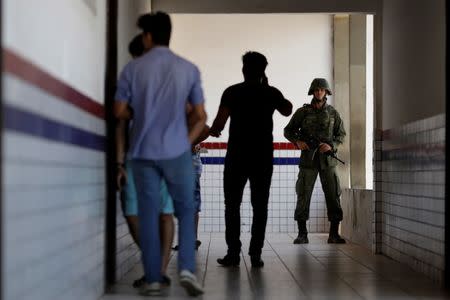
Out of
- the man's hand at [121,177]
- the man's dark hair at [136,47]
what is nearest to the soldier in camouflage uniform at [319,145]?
the man's dark hair at [136,47]

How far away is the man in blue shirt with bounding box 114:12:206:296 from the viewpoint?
4230 millimetres

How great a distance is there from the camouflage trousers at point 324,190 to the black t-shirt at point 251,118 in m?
2.61

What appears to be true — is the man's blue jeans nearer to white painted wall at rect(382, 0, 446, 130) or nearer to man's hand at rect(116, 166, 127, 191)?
man's hand at rect(116, 166, 127, 191)

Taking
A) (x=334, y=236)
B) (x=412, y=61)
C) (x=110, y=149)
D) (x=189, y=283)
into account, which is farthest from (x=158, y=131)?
(x=334, y=236)

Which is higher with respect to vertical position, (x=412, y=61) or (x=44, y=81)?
(x=412, y=61)

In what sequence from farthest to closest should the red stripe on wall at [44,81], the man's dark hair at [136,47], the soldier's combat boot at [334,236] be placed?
1. the soldier's combat boot at [334,236]
2. the man's dark hair at [136,47]
3. the red stripe on wall at [44,81]

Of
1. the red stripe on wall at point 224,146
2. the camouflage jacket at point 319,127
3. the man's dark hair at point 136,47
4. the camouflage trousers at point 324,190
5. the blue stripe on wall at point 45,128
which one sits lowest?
the camouflage trousers at point 324,190

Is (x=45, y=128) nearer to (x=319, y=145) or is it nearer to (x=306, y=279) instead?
(x=306, y=279)

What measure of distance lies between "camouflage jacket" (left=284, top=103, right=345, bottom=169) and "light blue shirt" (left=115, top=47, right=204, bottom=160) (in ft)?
13.4

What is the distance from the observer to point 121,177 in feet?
14.7

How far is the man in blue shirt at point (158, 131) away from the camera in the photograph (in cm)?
423

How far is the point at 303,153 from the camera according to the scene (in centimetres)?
845

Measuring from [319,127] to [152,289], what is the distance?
4.25 m

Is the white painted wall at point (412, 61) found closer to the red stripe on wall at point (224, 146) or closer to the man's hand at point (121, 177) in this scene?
the man's hand at point (121, 177)
